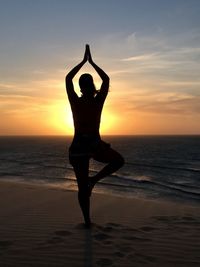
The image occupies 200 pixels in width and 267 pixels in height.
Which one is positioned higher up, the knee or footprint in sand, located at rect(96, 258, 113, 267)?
the knee

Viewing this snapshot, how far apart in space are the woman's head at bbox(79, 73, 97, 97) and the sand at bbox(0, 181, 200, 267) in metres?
2.17

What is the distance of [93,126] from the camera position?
19.6 ft

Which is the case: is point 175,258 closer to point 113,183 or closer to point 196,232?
point 196,232

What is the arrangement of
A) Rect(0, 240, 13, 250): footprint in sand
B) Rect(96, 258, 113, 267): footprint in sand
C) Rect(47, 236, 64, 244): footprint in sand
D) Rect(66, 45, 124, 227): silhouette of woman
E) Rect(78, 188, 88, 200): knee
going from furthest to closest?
Rect(78, 188, 88, 200): knee
Rect(66, 45, 124, 227): silhouette of woman
Rect(47, 236, 64, 244): footprint in sand
Rect(0, 240, 13, 250): footprint in sand
Rect(96, 258, 113, 267): footprint in sand

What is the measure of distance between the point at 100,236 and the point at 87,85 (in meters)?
2.29

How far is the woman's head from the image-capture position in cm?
595

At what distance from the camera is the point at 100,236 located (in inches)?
233

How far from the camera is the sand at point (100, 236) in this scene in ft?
16.2

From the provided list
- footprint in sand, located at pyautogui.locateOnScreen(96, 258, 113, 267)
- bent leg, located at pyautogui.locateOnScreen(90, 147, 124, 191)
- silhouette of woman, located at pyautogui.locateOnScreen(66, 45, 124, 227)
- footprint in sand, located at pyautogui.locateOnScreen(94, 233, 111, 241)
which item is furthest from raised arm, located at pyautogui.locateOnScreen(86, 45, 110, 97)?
footprint in sand, located at pyautogui.locateOnScreen(96, 258, 113, 267)

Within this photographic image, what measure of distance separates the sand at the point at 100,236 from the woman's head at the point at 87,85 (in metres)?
2.17

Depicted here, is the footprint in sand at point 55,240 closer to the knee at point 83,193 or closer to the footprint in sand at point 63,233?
the footprint in sand at point 63,233

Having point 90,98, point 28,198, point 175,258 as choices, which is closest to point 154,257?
point 175,258

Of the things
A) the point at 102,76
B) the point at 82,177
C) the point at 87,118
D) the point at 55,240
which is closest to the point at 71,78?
the point at 102,76

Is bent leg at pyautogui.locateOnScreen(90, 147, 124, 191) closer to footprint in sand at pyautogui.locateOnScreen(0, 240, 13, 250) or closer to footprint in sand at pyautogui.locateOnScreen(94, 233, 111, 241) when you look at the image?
footprint in sand at pyautogui.locateOnScreen(94, 233, 111, 241)
